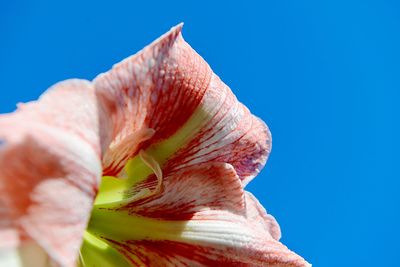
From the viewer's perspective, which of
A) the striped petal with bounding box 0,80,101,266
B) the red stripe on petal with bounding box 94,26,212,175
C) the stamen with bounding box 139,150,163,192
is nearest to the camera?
the striped petal with bounding box 0,80,101,266

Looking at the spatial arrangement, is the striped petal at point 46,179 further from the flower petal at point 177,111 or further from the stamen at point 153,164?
the stamen at point 153,164

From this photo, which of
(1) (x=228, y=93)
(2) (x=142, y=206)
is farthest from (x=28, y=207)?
(1) (x=228, y=93)

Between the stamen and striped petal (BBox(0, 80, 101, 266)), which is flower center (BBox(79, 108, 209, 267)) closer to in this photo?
the stamen

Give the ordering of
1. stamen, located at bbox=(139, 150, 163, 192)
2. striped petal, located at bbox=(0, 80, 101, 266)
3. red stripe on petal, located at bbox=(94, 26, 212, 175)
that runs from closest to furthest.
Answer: striped petal, located at bbox=(0, 80, 101, 266) → red stripe on petal, located at bbox=(94, 26, 212, 175) → stamen, located at bbox=(139, 150, 163, 192)

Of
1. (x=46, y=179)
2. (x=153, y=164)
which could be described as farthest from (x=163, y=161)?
(x=46, y=179)

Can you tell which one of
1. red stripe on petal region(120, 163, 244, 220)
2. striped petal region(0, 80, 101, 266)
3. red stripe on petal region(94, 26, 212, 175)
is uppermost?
red stripe on petal region(94, 26, 212, 175)

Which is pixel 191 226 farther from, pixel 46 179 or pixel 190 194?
pixel 46 179

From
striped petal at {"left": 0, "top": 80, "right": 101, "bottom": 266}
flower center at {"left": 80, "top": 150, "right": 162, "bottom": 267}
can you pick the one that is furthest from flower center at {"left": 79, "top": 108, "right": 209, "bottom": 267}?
striped petal at {"left": 0, "top": 80, "right": 101, "bottom": 266}
